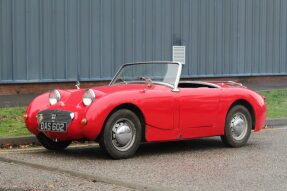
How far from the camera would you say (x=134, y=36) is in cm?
1930

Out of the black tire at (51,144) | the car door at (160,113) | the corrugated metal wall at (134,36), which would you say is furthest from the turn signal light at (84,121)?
the corrugated metal wall at (134,36)

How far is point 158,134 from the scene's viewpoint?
28.6 feet

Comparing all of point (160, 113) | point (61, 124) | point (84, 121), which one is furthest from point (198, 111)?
point (61, 124)

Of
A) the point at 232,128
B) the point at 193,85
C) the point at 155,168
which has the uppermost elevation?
the point at 193,85

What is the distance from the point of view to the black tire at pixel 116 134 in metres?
8.20

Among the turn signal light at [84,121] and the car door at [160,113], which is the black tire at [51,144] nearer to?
the turn signal light at [84,121]

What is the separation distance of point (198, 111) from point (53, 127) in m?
2.28

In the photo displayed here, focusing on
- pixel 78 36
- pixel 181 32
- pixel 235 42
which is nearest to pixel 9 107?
pixel 78 36

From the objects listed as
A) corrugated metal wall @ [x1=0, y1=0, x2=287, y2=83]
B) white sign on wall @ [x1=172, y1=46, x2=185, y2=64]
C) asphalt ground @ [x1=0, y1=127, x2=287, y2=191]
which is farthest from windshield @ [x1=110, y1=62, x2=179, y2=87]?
white sign on wall @ [x1=172, y1=46, x2=185, y2=64]

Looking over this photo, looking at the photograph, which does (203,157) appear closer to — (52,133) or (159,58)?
(52,133)

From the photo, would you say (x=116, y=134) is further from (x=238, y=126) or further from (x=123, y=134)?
(x=238, y=126)

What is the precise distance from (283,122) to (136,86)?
19.3 feet

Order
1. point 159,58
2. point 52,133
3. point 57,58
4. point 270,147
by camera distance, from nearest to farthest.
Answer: point 52,133 < point 270,147 < point 57,58 < point 159,58

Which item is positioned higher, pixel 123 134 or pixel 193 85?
pixel 193 85
